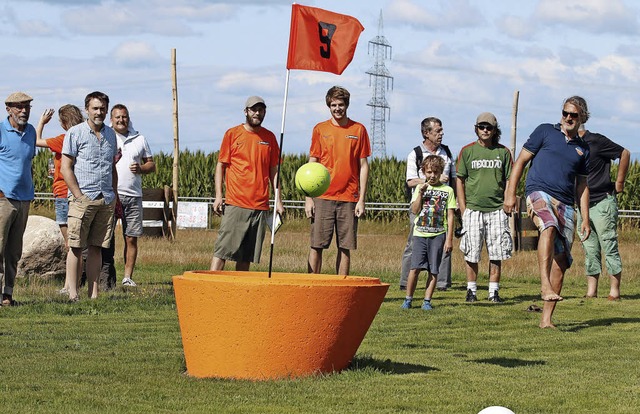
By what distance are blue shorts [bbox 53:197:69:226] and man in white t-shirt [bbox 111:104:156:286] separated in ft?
2.11

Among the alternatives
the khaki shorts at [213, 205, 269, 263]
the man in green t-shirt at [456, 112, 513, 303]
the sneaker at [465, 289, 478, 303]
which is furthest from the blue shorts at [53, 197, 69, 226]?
the sneaker at [465, 289, 478, 303]

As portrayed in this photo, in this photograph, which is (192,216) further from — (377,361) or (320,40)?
(377,361)

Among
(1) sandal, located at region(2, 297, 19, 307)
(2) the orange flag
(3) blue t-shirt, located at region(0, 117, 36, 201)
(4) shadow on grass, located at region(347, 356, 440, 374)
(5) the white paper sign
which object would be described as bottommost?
(5) the white paper sign

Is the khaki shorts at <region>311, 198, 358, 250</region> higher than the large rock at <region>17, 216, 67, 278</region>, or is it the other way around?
the khaki shorts at <region>311, 198, 358, 250</region>

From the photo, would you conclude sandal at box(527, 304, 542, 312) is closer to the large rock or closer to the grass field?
the grass field

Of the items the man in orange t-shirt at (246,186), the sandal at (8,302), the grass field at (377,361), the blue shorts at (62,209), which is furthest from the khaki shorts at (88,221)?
the blue shorts at (62,209)

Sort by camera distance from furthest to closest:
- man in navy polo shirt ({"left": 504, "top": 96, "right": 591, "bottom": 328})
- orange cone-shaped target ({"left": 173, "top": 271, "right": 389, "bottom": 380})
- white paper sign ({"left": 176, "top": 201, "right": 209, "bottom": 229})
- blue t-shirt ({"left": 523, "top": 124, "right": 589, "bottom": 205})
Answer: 1. white paper sign ({"left": 176, "top": 201, "right": 209, "bottom": 229})
2. blue t-shirt ({"left": 523, "top": 124, "right": 589, "bottom": 205})
3. man in navy polo shirt ({"left": 504, "top": 96, "right": 591, "bottom": 328})
4. orange cone-shaped target ({"left": 173, "top": 271, "right": 389, "bottom": 380})

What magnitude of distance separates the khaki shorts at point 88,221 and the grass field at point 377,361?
662 millimetres

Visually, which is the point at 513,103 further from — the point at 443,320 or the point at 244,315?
the point at 244,315

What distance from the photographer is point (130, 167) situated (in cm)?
1399

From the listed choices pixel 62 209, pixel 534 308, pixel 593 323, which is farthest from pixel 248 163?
pixel 593 323

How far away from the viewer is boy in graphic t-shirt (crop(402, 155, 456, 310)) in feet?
41.7

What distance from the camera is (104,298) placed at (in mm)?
12703

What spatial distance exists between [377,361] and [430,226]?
4341 mm
